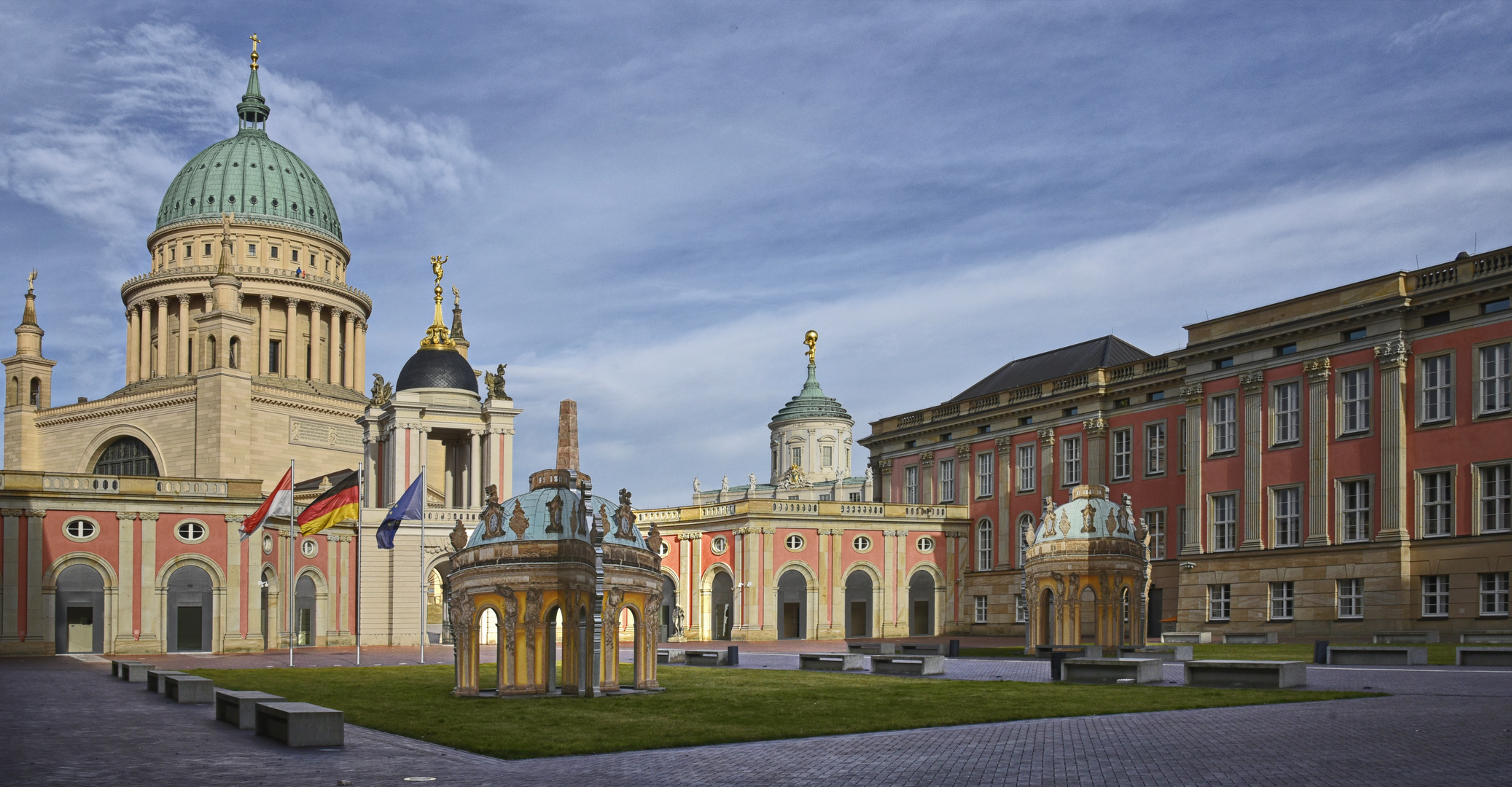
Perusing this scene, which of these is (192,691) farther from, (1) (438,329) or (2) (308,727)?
(1) (438,329)

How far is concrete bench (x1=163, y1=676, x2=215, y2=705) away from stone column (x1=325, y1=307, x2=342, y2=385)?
271 feet

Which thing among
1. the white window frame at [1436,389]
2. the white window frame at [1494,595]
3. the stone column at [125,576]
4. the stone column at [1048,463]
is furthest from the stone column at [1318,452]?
the stone column at [125,576]

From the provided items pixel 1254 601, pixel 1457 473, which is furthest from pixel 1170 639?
pixel 1457 473

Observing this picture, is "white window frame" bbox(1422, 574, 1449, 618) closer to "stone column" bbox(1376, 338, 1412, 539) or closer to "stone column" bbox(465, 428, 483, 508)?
"stone column" bbox(1376, 338, 1412, 539)

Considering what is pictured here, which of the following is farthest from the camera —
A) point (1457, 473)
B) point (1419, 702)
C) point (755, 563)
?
point (755, 563)

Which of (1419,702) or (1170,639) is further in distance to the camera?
(1170,639)

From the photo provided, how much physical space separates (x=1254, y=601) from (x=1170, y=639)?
6232mm

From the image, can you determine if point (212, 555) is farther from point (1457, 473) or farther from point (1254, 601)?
point (1457, 473)

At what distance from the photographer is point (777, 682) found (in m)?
36.3

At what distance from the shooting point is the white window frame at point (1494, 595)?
5128cm

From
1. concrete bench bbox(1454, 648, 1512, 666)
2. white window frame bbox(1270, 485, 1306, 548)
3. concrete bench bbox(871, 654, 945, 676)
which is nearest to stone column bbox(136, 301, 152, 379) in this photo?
white window frame bbox(1270, 485, 1306, 548)

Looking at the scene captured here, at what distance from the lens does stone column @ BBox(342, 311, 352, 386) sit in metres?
115

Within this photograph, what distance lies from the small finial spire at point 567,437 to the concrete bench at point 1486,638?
100 feet

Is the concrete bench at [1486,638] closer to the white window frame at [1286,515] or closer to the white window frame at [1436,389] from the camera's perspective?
the white window frame at [1436,389]
